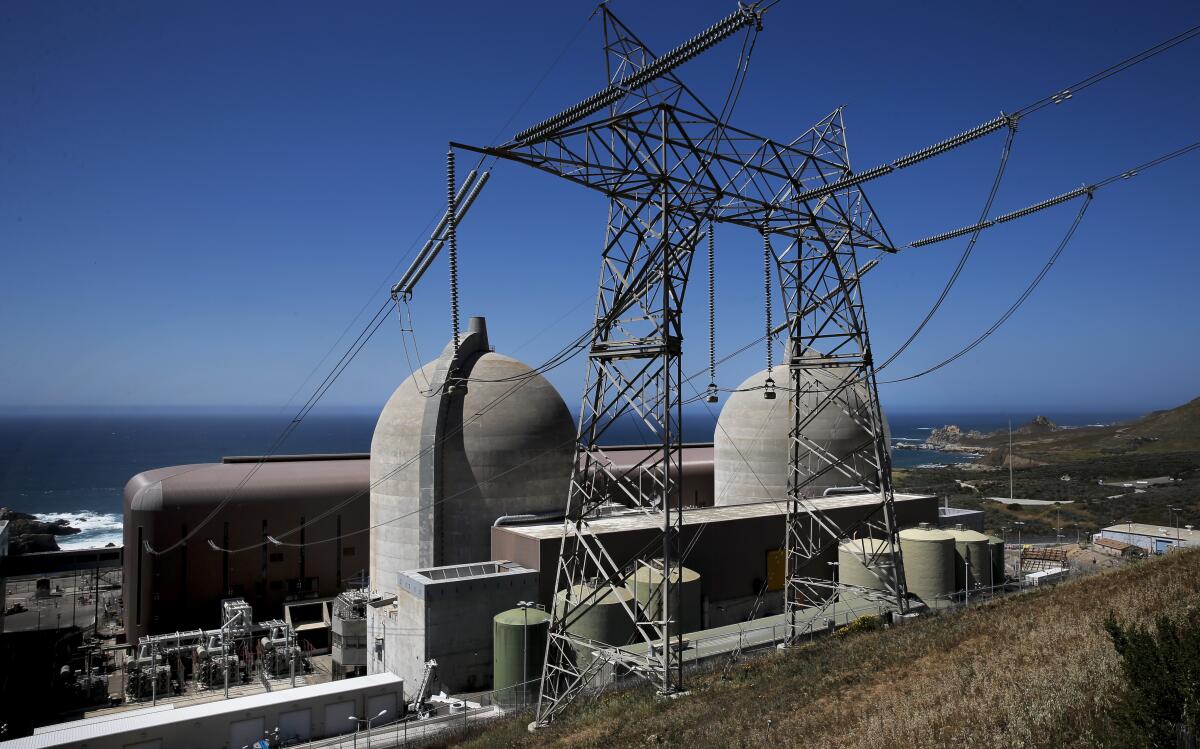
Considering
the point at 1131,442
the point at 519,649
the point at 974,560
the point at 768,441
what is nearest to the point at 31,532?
the point at 519,649

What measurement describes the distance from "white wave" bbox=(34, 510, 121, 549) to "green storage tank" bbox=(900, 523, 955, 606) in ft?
254

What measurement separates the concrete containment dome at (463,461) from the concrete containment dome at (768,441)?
10.2 meters

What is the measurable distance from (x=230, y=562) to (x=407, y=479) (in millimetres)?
12737

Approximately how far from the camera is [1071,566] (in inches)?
1497

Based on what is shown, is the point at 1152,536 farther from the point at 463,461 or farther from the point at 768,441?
the point at 463,461

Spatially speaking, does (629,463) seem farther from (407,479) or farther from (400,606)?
(400,606)

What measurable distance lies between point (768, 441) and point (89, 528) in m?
93.6

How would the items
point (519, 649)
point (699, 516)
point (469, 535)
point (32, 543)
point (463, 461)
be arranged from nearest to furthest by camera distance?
point (519, 649) < point (469, 535) < point (463, 461) < point (699, 516) < point (32, 543)

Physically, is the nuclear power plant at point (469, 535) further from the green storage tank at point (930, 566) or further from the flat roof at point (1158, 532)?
the flat roof at point (1158, 532)

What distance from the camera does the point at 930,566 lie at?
2895 centimetres

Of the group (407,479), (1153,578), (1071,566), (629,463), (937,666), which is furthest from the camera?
(629,463)

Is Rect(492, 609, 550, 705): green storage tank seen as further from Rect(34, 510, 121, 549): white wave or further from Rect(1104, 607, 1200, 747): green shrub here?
Rect(34, 510, 121, 549): white wave

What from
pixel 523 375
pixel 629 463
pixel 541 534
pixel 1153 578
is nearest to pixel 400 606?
pixel 541 534

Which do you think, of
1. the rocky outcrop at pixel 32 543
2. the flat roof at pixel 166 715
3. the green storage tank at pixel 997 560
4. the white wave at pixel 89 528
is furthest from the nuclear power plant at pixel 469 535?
the white wave at pixel 89 528
